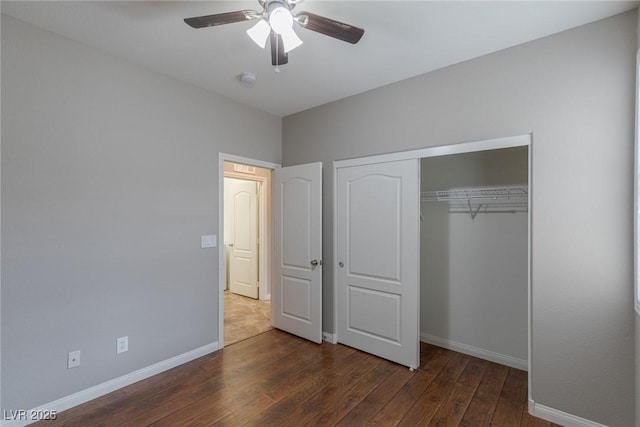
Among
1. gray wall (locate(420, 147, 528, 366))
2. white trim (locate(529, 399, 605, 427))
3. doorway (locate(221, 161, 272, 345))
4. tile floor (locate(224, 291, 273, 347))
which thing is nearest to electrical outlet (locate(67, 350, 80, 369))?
tile floor (locate(224, 291, 273, 347))

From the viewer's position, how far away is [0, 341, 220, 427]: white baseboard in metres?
1.99

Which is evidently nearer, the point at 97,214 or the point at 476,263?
the point at 97,214

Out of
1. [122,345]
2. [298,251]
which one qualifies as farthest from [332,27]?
[122,345]

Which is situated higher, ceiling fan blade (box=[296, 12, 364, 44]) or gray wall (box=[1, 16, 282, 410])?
ceiling fan blade (box=[296, 12, 364, 44])

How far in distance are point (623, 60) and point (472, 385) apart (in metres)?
2.53

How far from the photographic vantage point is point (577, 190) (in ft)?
6.57

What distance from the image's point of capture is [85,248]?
2.25 meters

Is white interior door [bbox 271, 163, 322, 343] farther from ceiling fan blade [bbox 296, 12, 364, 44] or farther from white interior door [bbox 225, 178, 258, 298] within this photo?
ceiling fan blade [bbox 296, 12, 364, 44]

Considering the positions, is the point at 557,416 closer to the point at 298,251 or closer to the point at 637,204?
the point at 637,204

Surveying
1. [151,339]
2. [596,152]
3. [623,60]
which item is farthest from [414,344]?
[623,60]

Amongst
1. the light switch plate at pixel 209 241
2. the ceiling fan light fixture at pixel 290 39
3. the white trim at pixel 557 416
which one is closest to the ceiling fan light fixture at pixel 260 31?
the ceiling fan light fixture at pixel 290 39

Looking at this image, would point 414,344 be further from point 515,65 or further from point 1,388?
point 1,388

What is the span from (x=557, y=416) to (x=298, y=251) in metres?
2.53

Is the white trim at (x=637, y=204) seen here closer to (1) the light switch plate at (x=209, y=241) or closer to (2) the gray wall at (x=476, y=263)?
(2) the gray wall at (x=476, y=263)
